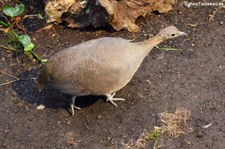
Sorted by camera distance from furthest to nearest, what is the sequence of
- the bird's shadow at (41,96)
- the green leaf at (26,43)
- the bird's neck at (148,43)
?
the green leaf at (26,43), the bird's shadow at (41,96), the bird's neck at (148,43)

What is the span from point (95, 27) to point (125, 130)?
1287 millimetres

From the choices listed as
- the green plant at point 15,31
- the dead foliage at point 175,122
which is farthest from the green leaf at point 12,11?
the dead foliage at point 175,122

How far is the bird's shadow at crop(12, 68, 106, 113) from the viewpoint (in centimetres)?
430

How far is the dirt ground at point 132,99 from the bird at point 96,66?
310 mm

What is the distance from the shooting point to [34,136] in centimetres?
407

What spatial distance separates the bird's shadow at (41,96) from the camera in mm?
4301

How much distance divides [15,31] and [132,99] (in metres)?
1.51

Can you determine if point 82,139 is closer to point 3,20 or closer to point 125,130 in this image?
point 125,130

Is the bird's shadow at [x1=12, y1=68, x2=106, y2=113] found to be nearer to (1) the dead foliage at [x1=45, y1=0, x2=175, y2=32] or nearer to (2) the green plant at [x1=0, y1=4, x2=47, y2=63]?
(2) the green plant at [x1=0, y1=4, x2=47, y2=63]

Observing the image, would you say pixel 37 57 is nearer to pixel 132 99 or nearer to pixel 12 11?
pixel 12 11

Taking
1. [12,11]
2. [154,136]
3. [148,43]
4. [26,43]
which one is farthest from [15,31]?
[154,136]

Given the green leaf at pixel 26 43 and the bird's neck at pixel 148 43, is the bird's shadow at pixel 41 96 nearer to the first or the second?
the green leaf at pixel 26 43

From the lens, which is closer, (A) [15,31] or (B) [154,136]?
(B) [154,136]

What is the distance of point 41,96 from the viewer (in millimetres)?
4395
